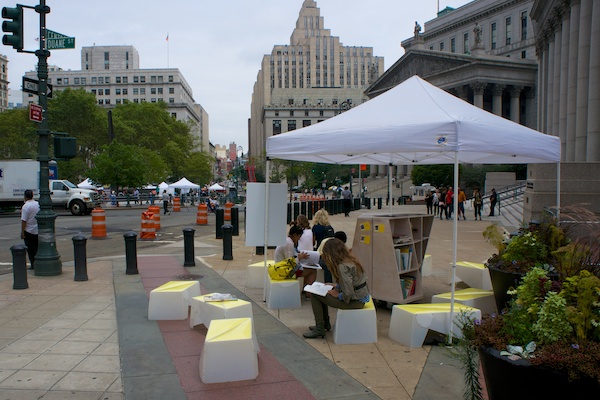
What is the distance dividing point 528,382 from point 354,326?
132 inches

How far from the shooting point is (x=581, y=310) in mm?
3447

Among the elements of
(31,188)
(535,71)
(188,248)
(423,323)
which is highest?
(535,71)

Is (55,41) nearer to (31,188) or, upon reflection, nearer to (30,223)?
(30,223)

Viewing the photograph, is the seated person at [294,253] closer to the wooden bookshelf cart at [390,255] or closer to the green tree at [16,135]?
the wooden bookshelf cart at [390,255]

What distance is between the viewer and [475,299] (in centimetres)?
748

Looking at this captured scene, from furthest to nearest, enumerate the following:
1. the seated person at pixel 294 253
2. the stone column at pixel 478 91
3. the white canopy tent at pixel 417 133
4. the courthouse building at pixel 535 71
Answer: the stone column at pixel 478 91
the courthouse building at pixel 535 71
the seated person at pixel 294 253
the white canopy tent at pixel 417 133

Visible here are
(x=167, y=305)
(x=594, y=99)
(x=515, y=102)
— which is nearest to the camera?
(x=167, y=305)

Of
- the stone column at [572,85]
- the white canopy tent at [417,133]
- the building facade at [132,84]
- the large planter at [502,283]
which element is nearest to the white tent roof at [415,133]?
the white canopy tent at [417,133]

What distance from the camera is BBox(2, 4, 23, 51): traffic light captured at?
10180 millimetres

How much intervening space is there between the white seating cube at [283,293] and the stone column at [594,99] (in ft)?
84.5

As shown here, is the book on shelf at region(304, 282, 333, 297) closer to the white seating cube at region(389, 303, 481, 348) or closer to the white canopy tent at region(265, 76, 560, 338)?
the white seating cube at region(389, 303, 481, 348)

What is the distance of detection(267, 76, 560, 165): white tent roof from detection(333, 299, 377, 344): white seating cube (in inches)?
85.7

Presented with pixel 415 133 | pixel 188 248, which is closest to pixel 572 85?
pixel 188 248

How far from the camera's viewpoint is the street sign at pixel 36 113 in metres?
10.6
